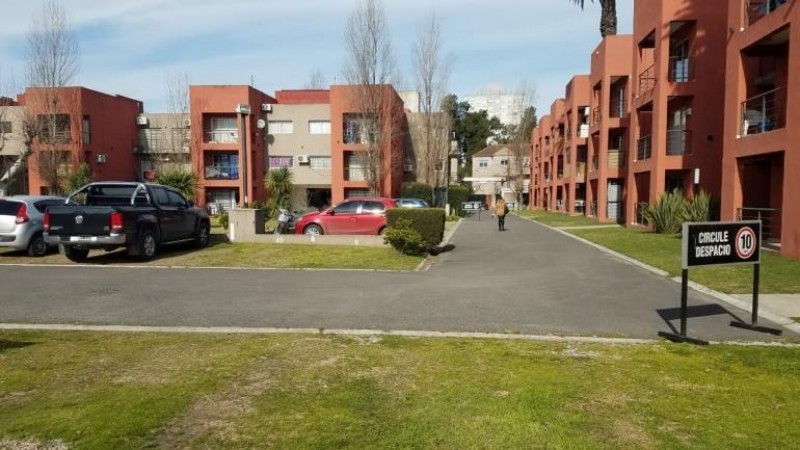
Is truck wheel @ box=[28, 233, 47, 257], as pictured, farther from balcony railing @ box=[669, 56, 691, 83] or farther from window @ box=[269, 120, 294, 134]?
window @ box=[269, 120, 294, 134]

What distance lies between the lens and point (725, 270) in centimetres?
1223

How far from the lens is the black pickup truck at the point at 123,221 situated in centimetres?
1273

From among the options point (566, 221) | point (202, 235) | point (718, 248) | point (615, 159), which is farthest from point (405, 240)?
point (615, 159)

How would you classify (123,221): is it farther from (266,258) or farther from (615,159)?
(615,159)

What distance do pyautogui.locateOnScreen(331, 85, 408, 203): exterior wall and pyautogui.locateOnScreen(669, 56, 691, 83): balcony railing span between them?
18725 mm

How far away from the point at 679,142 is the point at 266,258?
20.2 metres

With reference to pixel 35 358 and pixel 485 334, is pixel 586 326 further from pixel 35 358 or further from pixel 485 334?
pixel 35 358

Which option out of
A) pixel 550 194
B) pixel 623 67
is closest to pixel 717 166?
pixel 623 67

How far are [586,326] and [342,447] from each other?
466cm

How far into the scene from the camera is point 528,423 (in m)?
3.84

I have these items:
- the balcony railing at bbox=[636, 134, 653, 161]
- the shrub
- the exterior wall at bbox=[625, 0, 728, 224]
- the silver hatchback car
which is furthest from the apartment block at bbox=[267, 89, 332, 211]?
the silver hatchback car

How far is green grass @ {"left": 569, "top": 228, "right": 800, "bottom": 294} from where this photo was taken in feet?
33.4

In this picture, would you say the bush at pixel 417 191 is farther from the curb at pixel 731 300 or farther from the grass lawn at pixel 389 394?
the grass lawn at pixel 389 394

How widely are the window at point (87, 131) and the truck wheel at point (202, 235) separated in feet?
96.8
